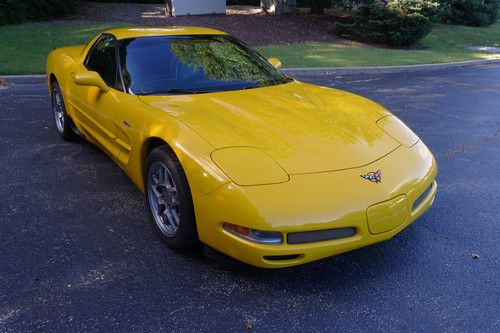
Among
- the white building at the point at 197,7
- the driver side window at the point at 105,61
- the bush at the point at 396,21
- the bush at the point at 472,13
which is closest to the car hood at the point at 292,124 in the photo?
the driver side window at the point at 105,61

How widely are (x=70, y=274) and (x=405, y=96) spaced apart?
6.61m

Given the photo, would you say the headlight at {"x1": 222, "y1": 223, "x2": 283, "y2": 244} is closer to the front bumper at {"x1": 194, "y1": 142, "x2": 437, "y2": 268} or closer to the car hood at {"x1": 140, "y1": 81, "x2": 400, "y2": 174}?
the front bumper at {"x1": 194, "y1": 142, "x2": 437, "y2": 268}

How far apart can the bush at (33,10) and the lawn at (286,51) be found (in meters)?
0.68

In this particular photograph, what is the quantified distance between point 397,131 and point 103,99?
89.6 inches

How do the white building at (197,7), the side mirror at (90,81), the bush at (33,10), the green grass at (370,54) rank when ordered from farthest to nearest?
the white building at (197,7), the bush at (33,10), the green grass at (370,54), the side mirror at (90,81)

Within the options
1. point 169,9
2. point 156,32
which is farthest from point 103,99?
point 169,9

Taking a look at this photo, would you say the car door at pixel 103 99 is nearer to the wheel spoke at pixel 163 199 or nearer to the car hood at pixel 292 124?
the car hood at pixel 292 124

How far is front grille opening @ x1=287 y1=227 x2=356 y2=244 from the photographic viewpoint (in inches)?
96.5

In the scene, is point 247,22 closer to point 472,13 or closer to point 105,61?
point 472,13

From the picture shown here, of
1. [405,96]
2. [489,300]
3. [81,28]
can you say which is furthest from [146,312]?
[81,28]

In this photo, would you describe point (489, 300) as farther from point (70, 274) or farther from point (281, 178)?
point (70, 274)

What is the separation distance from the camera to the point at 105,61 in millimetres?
4219

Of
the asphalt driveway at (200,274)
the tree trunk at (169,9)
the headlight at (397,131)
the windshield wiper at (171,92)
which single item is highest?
the tree trunk at (169,9)

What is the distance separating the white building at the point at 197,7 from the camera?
58.9 ft
